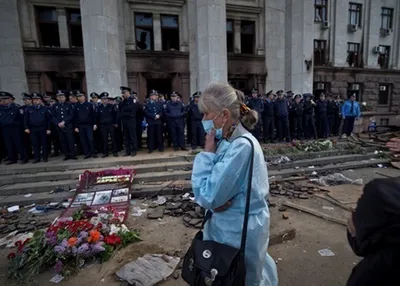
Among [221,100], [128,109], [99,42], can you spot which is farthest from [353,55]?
[221,100]

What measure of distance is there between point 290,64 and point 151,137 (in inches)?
367

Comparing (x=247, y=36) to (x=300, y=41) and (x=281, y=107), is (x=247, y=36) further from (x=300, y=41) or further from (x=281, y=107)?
(x=281, y=107)

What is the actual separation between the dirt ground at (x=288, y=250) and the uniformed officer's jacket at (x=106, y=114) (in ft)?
13.3

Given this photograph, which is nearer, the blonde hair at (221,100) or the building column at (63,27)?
the blonde hair at (221,100)

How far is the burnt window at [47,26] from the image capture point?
13579 millimetres

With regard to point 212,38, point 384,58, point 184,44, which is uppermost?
point 184,44

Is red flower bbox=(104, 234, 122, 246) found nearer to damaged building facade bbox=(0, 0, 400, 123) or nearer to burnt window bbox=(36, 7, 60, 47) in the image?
damaged building facade bbox=(0, 0, 400, 123)

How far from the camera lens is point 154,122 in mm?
8031

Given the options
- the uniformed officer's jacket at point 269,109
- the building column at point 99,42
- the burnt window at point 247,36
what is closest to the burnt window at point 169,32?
the burnt window at point 247,36

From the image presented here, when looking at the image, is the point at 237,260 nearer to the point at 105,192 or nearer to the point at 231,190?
the point at 231,190

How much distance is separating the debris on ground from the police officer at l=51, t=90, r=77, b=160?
5310 millimetres

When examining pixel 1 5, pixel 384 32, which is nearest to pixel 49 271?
pixel 1 5

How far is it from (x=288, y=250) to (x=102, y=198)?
149 inches

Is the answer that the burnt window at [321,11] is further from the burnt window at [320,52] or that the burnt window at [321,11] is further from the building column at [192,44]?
the building column at [192,44]
